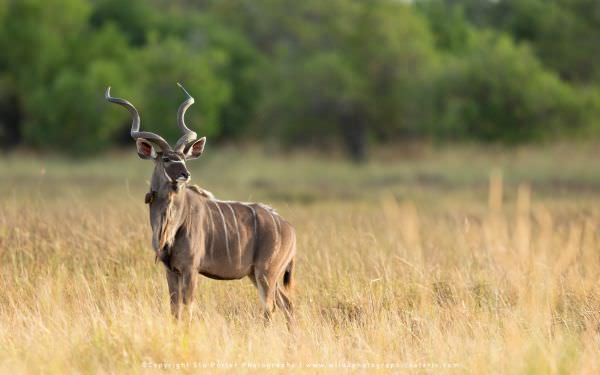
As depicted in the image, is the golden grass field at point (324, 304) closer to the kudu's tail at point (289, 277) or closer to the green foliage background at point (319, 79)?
the kudu's tail at point (289, 277)

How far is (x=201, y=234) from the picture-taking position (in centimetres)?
757

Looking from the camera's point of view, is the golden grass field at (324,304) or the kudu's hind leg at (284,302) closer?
the golden grass field at (324,304)

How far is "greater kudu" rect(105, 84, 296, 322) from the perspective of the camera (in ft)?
23.9

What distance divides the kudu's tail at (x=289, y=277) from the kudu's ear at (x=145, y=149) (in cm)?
158

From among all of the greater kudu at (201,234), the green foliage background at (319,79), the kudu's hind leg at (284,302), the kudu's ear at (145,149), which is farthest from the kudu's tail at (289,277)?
the green foliage background at (319,79)

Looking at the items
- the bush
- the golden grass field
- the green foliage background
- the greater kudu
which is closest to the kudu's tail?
the greater kudu

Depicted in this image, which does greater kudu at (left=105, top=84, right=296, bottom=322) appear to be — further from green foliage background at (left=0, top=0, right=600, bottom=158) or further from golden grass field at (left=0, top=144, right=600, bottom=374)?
green foliage background at (left=0, top=0, right=600, bottom=158)

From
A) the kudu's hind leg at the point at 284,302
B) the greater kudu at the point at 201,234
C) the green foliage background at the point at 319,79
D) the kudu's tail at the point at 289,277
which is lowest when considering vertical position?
the green foliage background at the point at 319,79

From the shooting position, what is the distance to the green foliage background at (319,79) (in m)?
34.1

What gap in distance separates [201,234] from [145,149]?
0.79m

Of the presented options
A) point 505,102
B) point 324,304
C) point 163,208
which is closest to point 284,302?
point 324,304

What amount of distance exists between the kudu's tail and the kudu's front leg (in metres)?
1.02

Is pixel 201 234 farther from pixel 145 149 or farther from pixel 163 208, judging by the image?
pixel 145 149

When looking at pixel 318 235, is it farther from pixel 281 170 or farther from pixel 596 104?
pixel 596 104
